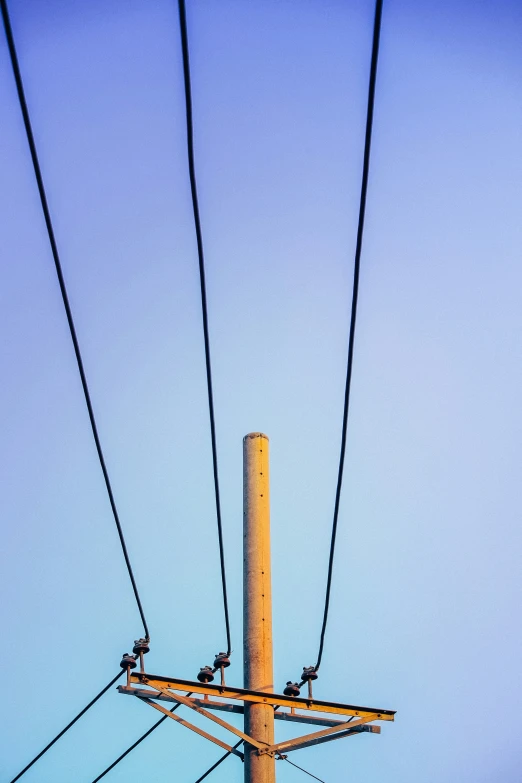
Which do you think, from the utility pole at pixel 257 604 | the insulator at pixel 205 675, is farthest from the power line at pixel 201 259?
the insulator at pixel 205 675

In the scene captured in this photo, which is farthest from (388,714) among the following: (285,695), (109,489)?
(109,489)

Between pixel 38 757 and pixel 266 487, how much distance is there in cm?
471

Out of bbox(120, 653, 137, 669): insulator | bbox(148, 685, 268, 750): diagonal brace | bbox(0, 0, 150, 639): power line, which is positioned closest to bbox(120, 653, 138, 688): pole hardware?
bbox(120, 653, 137, 669): insulator

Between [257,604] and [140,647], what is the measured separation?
1210mm

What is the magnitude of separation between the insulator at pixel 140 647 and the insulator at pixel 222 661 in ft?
2.12

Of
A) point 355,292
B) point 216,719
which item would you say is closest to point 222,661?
point 216,719

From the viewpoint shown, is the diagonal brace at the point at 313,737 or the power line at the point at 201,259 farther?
the diagonal brace at the point at 313,737

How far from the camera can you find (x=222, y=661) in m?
6.32

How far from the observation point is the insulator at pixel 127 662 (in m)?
6.15

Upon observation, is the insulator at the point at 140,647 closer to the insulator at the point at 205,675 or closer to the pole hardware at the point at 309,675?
the insulator at the point at 205,675

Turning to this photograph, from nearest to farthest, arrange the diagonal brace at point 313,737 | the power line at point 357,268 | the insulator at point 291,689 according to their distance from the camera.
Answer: the power line at point 357,268 → the diagonal brace at point 313,737 → the insulator at point 291,689

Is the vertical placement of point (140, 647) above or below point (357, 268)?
below

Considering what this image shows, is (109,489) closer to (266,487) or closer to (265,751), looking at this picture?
(266,487)

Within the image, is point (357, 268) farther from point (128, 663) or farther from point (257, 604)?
point (128, 663)
